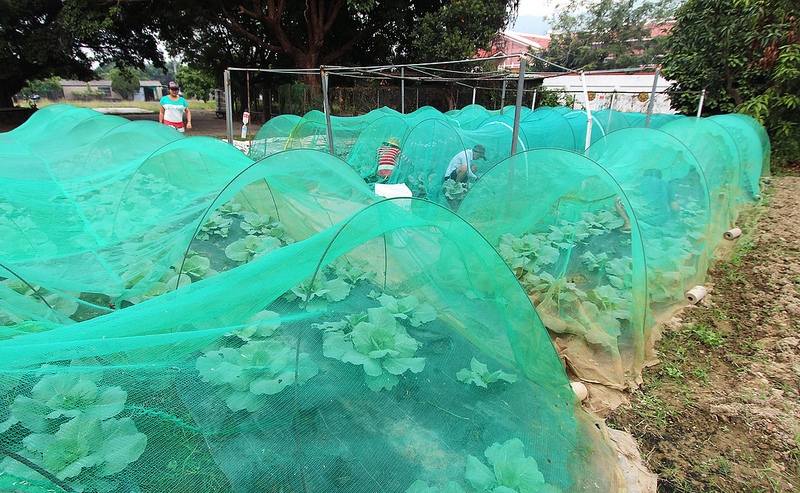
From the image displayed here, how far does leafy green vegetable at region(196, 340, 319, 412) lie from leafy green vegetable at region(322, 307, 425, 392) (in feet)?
0.49

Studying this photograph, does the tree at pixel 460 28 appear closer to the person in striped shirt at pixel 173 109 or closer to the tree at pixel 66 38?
the person in striped shirt at pixel 173 109

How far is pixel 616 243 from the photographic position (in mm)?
3561

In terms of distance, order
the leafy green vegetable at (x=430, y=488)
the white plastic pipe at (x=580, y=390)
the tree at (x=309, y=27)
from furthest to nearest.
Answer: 1. the tree at (x=309, y=27)
2. the white plastic pipe at (x=580, y=390)
3. the leafy green vegetable at (x=430, y=488)

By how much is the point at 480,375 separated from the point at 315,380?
2.70ft

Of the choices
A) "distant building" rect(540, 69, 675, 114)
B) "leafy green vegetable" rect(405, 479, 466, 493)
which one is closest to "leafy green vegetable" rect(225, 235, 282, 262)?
"leafy green vegetable" rect(405, 479, 466, 493)

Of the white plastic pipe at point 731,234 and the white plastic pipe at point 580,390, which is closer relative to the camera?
the white plastic pipe at point 580,390

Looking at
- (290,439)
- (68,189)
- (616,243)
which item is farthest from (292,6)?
(290,439)

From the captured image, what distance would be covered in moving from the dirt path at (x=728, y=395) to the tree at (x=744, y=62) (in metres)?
7.97

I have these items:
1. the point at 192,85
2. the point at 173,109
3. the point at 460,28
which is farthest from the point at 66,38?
the point at 192,85

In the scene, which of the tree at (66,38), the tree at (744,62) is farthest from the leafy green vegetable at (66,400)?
the tree at (66,38)

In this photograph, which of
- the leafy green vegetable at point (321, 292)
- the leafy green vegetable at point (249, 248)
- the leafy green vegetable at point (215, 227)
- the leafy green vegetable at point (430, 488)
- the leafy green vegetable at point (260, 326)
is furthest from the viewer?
the leafy green vegetable at point (215, 227)

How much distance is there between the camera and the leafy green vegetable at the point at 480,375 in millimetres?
2145

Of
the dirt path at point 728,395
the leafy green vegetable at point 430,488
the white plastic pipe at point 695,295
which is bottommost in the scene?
the dirt path at point 728,395

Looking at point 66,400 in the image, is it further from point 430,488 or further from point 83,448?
point 430,488
